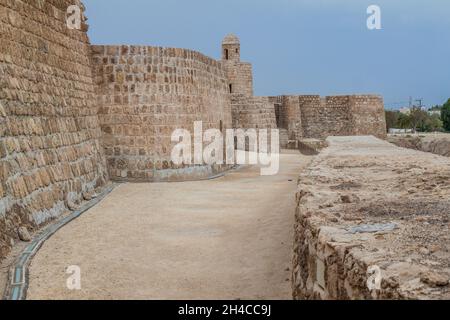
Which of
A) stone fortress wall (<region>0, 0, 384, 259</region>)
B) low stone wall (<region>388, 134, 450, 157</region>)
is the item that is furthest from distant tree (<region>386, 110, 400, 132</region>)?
stone fortress wall (<region>0, 0, 384, 259</region>)

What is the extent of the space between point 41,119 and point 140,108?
191 inches

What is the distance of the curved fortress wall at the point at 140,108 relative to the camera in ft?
44.2

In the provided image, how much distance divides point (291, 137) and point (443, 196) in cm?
2219

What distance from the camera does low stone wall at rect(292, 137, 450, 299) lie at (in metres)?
2.79

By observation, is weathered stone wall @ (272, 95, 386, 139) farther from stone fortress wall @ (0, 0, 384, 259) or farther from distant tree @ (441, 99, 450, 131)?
distant tree @ (441, 99, 450, 131)

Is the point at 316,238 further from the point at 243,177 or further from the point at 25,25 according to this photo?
the point at 243,177

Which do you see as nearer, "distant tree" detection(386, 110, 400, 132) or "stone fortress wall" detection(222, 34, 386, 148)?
"stone fortress wall" detection(222, 34, 386, 148)

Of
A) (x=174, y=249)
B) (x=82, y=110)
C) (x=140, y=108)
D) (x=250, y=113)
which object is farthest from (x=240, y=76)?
(x=174, y=249)

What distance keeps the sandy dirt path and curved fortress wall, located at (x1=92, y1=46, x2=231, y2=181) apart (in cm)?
232

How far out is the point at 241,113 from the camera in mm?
21672

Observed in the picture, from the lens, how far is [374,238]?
355 centimetres

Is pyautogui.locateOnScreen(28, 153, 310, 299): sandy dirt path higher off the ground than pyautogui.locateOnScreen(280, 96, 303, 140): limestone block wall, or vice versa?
pyautogui.locateOnScreen(280, 96, 303, 140): limestone block wall

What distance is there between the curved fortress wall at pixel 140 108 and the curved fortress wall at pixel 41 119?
3.62 ft

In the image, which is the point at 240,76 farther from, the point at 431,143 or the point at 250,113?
the point at 431,143
